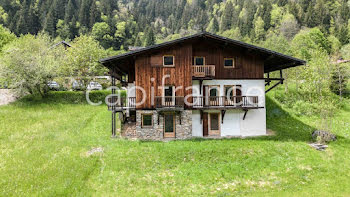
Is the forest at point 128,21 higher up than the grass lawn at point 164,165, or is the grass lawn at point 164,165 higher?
the forest at point 128,21

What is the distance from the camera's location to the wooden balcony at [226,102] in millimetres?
15906

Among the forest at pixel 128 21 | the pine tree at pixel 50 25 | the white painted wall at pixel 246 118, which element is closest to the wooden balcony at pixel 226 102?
the white painted wall at pixel 246 118

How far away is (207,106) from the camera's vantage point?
15.8m

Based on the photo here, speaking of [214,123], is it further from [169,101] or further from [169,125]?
[169,101]

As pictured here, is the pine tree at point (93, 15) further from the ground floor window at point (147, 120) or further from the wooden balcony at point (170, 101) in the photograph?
the wooden balcony at point (170, 101)

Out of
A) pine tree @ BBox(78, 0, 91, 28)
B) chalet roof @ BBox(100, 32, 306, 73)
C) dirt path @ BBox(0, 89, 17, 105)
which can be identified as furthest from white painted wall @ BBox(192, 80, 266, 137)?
pine tree @ BBox(78, 0, 91, 28)

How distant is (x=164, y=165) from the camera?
37.8 ft

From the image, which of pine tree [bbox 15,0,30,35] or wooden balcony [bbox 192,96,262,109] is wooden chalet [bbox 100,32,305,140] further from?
pine tree [bbox 15,0,30,35]

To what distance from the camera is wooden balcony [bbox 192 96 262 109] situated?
15.9 m

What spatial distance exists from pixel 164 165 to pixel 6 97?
2548cm

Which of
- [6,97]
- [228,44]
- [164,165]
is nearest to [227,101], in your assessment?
[228,44]

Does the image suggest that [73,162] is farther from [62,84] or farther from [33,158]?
[62,84]

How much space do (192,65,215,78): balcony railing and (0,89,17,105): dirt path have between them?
23679 mm

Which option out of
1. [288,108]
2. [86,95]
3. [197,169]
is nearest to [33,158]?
[197,169]
